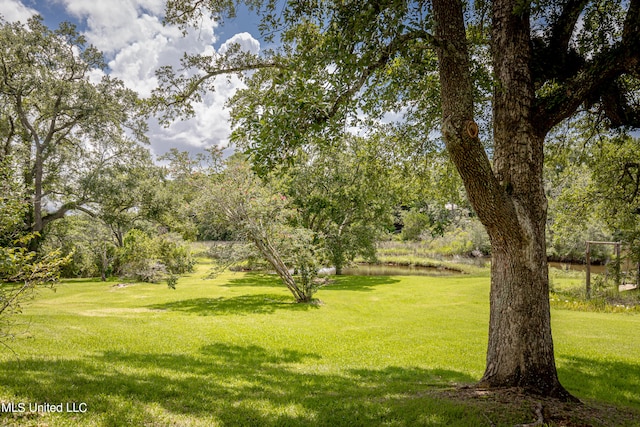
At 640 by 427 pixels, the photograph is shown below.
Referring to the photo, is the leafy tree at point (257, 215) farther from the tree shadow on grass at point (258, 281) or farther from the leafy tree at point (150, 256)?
the leafy tree at point (150, 256)

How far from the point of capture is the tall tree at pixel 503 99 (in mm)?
4340

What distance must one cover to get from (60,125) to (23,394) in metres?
25.8

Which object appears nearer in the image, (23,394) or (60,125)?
(23,394)

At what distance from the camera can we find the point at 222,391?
5.41 metres

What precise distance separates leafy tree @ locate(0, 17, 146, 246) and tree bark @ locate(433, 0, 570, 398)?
875 inches

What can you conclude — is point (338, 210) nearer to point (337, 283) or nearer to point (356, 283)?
point (337, 283)

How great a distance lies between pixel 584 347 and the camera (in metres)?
9.64

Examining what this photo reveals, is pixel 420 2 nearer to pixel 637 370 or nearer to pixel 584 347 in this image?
pixel 637 370

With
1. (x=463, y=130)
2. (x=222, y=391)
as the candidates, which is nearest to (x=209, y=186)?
(x=222, y=391)

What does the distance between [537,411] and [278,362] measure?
5.50 meters

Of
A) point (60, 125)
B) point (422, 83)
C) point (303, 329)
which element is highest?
point (60, 125)

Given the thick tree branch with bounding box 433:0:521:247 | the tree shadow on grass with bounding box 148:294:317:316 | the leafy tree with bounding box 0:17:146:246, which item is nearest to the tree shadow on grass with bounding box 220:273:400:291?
the tree shadow on grass with bounding box 148:294:317:316

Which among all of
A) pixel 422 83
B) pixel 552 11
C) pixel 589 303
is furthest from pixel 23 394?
pixel 589 303

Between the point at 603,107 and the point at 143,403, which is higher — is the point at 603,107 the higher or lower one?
the higher one
